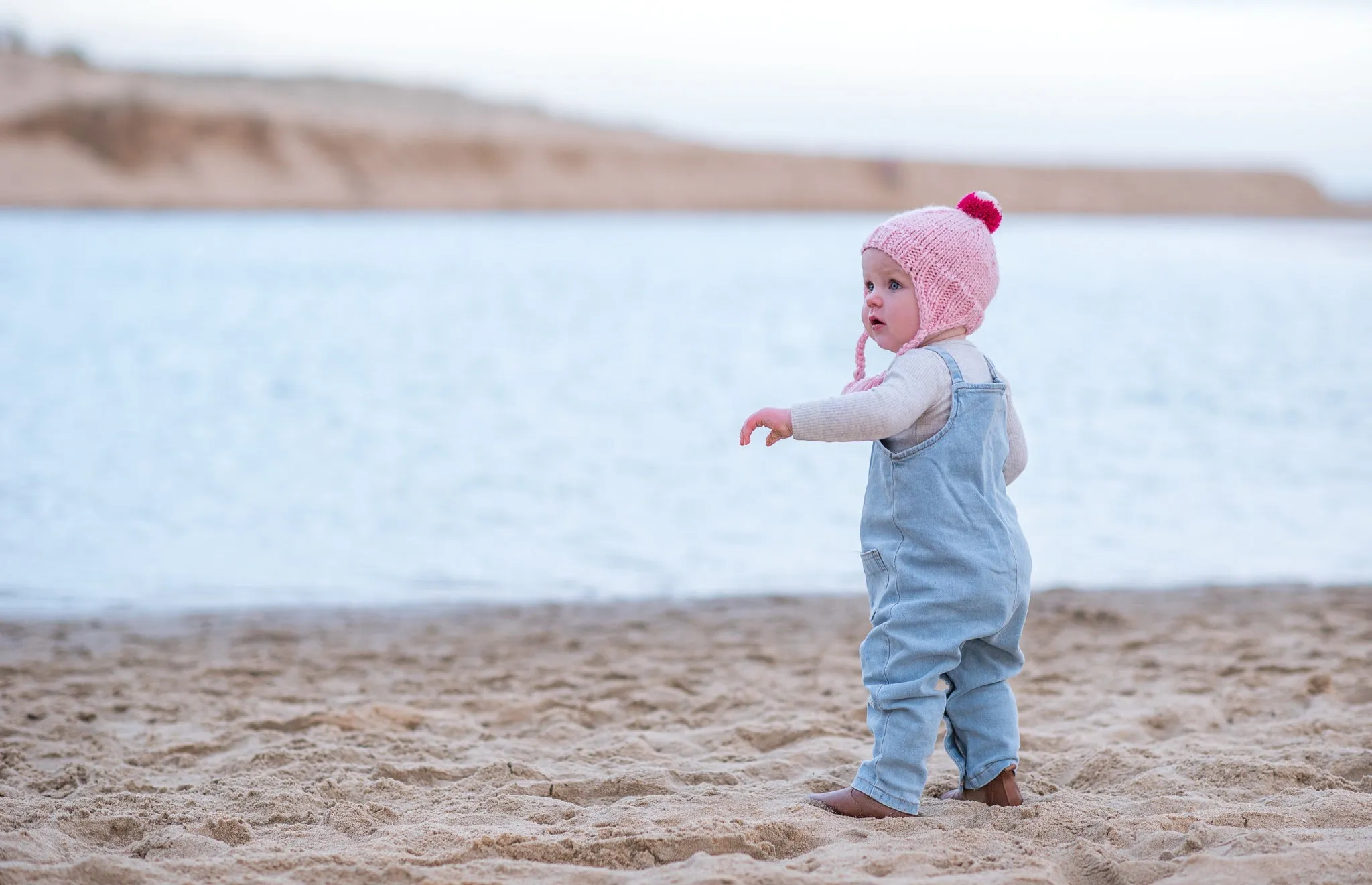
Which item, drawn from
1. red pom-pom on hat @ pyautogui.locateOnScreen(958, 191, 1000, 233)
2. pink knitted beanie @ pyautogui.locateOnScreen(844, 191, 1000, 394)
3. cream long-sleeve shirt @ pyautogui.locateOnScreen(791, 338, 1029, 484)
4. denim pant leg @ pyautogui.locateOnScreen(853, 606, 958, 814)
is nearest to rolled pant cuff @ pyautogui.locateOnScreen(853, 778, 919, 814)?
denim pant leg @ pyautogui.locateOnScreen(853, 606, 958, 814)

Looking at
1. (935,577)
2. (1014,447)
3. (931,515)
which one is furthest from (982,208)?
(935,577)

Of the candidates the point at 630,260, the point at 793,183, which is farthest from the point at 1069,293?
the point at 793,183

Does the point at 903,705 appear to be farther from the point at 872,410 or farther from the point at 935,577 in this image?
the point at 872,410

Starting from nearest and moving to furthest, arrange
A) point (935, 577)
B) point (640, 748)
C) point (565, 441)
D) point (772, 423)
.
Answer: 1. point (772, 423)
2. point (935, 577)
3. point (640, 748)
4. point (565, 441)

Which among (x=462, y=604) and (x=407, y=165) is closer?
(x=462, y=604)

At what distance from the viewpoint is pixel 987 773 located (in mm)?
3080

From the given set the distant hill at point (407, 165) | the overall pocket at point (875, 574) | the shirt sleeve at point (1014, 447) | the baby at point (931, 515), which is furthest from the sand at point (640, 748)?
the distant hill at point (407, 165)

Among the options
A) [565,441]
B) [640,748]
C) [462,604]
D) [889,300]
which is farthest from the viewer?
[565,441]

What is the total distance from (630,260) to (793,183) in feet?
121

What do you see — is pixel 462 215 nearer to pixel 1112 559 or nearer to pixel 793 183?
pixel 793 183

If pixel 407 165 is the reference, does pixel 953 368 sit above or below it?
below

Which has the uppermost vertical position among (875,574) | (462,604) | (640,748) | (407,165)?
(407,165)

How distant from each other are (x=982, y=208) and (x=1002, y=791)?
1.37 m

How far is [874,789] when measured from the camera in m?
2.97
